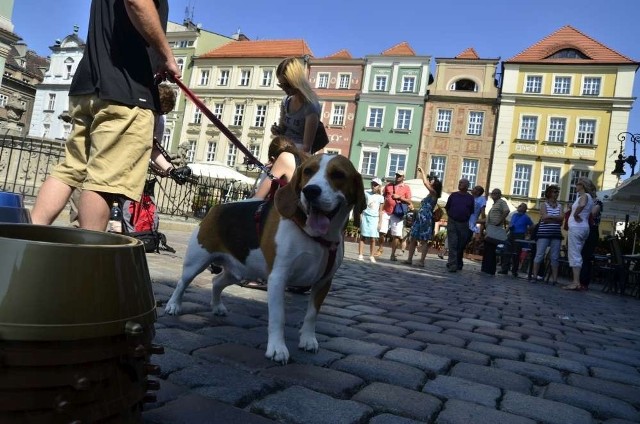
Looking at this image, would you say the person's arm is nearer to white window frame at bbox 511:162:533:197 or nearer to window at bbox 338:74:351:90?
white window frame at bbox 511:162:533:197

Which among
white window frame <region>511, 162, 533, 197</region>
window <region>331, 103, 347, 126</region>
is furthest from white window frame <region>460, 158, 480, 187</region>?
window <region>331, 103, 347, 126</region>

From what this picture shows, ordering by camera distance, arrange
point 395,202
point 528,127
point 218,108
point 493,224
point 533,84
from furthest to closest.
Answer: point 218,108 < point 533,84 < point 528,127 < point 395,202 < point 493,224

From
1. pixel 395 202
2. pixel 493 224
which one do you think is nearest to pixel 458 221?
pixel 493 224

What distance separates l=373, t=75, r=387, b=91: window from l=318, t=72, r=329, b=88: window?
4.55 meters

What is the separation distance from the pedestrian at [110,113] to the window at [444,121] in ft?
131

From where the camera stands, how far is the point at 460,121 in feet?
→ 134

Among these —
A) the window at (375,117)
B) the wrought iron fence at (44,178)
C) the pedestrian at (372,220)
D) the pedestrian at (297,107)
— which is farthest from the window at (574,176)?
the pedestrian at (297,107)

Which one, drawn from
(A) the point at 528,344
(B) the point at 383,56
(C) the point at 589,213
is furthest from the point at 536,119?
(A) the point at 528,344

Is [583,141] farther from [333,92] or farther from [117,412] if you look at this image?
[117,412]

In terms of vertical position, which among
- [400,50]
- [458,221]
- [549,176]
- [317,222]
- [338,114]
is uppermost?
[400,50]

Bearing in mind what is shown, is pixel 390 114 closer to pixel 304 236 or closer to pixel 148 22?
pixel 148 22

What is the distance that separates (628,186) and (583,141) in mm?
27696

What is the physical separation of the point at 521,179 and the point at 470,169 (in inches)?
148

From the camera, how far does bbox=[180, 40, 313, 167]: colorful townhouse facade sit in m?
47.9
